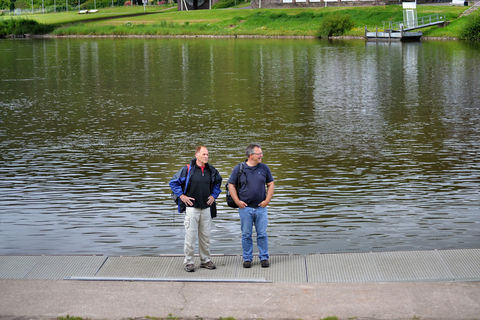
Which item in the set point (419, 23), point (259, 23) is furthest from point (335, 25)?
point (259, 23)

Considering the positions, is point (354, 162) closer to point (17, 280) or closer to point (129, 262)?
point (129, 262)

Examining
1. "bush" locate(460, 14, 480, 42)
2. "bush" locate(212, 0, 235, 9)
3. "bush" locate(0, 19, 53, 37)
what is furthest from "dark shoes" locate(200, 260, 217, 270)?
"bush" locate(212, 0, 235, 9)

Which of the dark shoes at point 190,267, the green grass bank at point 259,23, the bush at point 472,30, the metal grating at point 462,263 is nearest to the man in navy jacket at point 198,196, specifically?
the dark shoes at point 190,267

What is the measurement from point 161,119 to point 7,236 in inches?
569

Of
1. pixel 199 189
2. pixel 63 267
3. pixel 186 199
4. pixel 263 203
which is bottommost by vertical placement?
pixel 63 267

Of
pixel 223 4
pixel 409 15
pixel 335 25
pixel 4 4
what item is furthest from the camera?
pixel 4 4

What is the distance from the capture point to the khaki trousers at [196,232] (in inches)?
411

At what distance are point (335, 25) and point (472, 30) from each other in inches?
651

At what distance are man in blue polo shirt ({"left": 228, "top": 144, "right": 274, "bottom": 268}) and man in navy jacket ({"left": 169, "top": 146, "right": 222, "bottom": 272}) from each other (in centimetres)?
34

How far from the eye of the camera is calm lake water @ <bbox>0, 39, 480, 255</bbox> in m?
13.4

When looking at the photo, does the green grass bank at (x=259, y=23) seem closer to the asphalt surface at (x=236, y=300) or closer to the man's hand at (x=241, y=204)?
the man's hand at (x=241, y=204)

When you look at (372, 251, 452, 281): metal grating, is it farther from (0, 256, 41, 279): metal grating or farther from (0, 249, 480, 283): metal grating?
(0, 256, 41, 279): metal grating

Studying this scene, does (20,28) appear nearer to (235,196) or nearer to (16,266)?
(16,266)

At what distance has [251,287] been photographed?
9.44m
